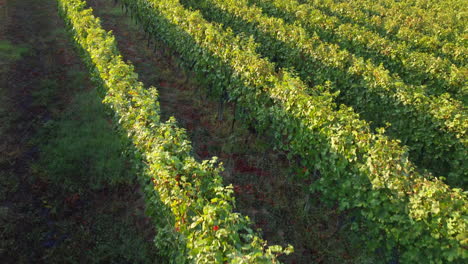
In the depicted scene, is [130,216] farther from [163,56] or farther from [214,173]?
[163,56]

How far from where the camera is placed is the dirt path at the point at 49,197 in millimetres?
7816

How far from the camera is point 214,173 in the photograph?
6.31 meters

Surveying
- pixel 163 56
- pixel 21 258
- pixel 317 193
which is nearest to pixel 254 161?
pixel 317 193

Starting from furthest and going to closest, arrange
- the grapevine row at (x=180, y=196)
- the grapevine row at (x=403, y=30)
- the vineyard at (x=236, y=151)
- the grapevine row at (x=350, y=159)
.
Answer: the grapevine row at (x=403, y=30), the vineyard at (x=236, y=151), the grapevine row at (x=350, y=159), the grapevine row at (x=180, y=196)

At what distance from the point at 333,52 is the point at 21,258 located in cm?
1121

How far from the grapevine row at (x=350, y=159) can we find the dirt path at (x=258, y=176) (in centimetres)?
105

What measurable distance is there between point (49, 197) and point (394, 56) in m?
12.9

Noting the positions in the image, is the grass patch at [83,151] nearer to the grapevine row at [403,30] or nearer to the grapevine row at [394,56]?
the grapevine row at [394,56]

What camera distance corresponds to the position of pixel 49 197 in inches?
358

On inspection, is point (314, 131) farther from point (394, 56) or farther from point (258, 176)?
point (394, 56)

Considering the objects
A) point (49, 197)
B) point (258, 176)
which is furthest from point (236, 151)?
point (49, 197)

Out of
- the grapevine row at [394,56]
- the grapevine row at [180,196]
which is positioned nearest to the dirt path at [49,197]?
the grapevine row at [180,196]

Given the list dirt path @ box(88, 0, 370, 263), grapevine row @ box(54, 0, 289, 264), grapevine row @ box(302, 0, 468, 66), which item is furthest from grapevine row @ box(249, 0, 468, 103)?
grapevine row @ box(54, 0, 289, 264)

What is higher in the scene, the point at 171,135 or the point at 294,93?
the point at 294,93
